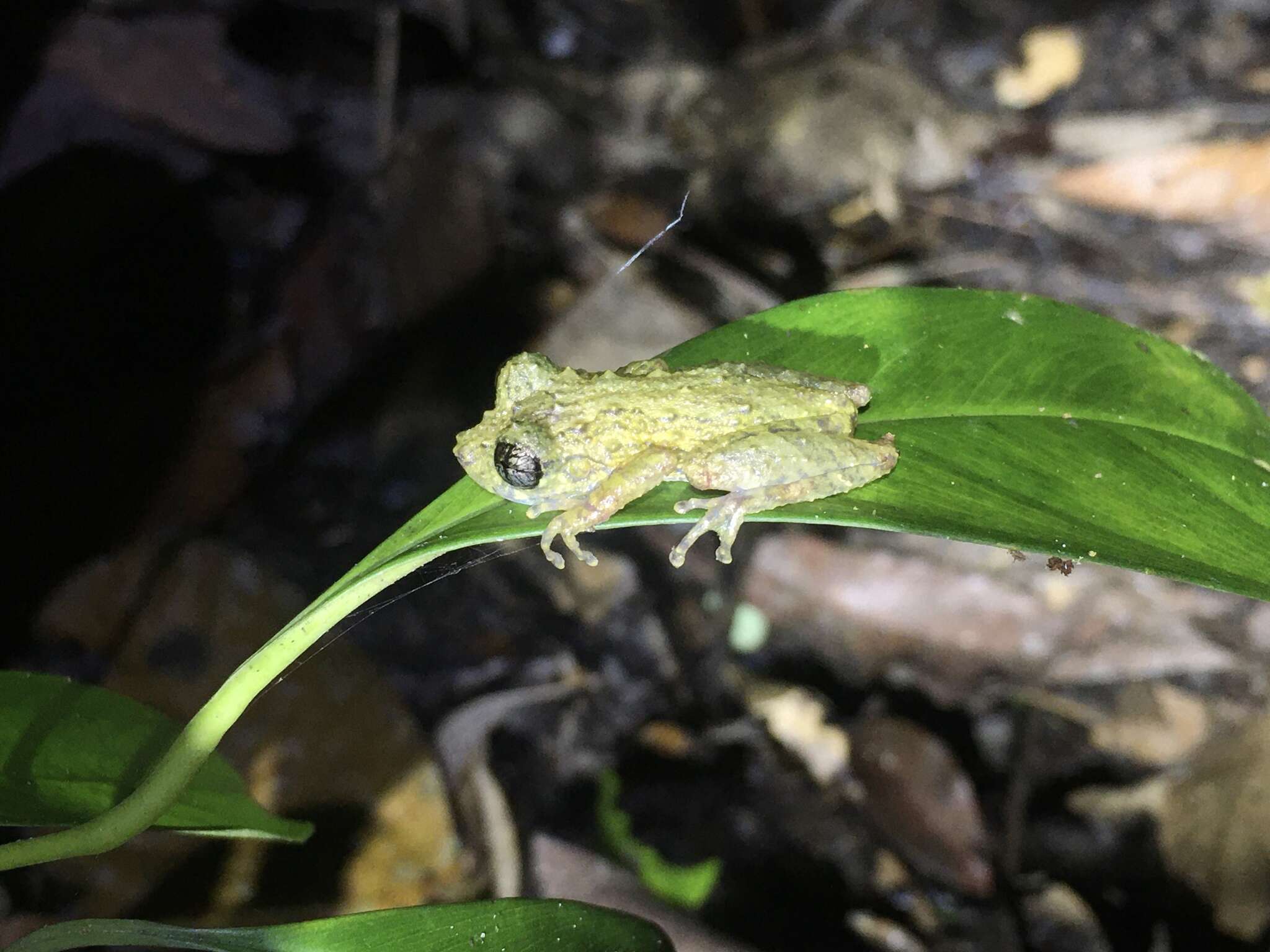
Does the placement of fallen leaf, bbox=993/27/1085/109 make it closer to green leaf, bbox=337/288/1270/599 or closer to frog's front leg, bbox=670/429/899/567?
green leaf, bbox=337/288/1270/599

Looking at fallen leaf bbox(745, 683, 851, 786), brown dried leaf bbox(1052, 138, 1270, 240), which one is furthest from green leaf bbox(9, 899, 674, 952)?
brown dried leaf bbox(1052, 138, 1270, 240)

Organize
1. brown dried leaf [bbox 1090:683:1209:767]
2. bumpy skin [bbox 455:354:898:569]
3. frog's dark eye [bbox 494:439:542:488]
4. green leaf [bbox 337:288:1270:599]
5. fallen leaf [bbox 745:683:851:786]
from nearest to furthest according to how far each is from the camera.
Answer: green leaf [bbox 337:288:1270:599] → bumpy skin [bbox 455:354:898:569] → frog's dark eye [bbox 494:439:542:488] → brown dried leaf [bbox 1090:683:1209:767] → fallen leaf [bbox 745:683:851:786]

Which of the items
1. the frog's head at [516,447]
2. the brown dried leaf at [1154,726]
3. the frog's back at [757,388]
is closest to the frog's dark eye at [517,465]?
the frog's head at [516,447]

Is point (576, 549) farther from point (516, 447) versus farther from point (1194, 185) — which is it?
point (1194, 185)

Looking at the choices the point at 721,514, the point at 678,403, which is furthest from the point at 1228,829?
the point at 678,403

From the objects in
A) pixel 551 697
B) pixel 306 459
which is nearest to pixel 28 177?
pixel 306 459

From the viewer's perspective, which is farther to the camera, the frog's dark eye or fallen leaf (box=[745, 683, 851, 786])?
fallen leaf (box=[745, 683, 851, 786])
